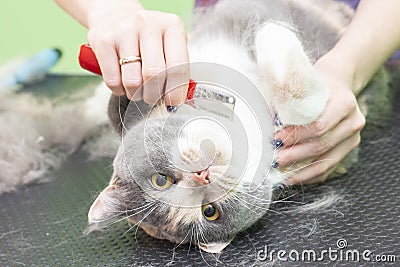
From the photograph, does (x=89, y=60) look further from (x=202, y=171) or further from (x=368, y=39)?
(x=368, y=39)

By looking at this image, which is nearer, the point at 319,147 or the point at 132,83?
the point at 132,83

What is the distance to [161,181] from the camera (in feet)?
3.25

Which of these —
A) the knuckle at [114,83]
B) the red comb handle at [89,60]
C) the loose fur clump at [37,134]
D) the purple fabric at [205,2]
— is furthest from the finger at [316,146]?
the purple fabric at [205,2]

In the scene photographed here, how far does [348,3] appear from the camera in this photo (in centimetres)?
156

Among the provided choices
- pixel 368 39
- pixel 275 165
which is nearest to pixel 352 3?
pixel 368 39

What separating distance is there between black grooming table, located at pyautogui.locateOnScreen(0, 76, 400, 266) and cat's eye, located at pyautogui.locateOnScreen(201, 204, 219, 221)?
2.5 inches

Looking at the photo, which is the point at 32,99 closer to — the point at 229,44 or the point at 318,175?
the point at 229,44

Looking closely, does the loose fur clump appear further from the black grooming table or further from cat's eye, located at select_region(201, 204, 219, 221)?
cat's eye, located at select_region(201, 204, 219, 221)

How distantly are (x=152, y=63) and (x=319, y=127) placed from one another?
0.39 m

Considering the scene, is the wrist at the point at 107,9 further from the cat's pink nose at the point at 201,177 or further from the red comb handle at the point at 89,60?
the cat's pink nose at the point at 201,177

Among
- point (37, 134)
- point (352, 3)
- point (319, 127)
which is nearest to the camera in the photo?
point (319, 127)

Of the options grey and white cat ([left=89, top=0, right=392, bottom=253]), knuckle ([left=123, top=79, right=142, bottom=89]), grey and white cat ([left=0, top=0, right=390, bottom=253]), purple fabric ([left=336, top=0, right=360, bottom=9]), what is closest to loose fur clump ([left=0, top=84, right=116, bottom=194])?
grey and white cat ([left=0, top=0, right=390, bottom=253])

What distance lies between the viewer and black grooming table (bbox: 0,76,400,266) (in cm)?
97

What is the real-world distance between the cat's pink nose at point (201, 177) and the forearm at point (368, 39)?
423mm
